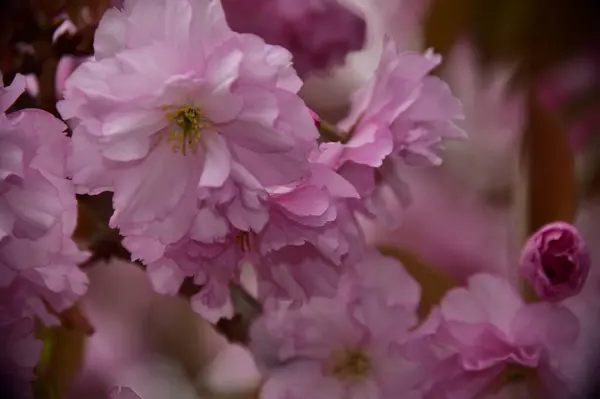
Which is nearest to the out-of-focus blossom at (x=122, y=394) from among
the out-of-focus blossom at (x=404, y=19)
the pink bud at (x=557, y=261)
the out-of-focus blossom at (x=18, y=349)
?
the out-of-focus blossom at (x=18, y=349)

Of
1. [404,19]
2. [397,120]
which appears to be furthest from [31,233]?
[404,19]

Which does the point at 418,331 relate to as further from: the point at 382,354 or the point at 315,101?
the point at 315,101

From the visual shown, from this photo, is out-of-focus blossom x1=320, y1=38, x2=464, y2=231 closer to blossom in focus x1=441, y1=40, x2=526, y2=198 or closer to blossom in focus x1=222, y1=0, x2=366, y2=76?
blossom in focus x1=222, y1=0, x2=366, y2=76

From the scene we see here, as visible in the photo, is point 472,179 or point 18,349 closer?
point 18,349

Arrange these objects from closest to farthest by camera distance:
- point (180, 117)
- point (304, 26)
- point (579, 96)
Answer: point (180, 117), point (304, 26), point (579, 96)

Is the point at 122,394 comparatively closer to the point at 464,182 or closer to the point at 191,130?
the point at 191,130

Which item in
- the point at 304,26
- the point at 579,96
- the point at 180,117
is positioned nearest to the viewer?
the point at 180,117

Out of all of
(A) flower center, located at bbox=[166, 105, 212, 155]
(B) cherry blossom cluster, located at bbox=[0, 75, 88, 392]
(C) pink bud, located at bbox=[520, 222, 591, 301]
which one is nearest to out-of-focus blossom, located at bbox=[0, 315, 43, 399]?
(B) cherry blossom cluster, located at bbox=[0, 75, 88, 392]

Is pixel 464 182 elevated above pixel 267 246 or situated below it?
below
